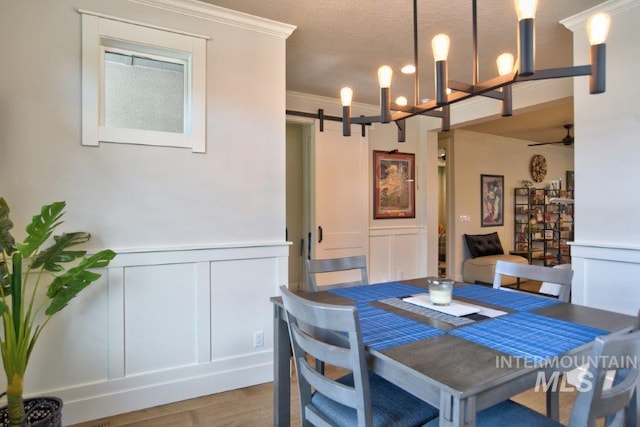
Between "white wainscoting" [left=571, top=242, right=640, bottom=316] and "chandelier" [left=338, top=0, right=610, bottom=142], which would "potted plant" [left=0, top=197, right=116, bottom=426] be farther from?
"white wainscoting" [left=571, top=242, right=640, bottom=316]

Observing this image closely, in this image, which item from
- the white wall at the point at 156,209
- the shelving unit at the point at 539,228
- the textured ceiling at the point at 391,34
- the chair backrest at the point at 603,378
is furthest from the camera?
the shelving unit at the point at 539,228

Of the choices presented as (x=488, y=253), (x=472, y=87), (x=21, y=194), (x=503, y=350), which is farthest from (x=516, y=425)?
(x=488, y=253)

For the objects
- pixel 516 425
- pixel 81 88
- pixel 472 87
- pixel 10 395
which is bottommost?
pixel 10 395

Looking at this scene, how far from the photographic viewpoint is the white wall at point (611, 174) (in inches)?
87.9

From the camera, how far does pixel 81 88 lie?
2.09m

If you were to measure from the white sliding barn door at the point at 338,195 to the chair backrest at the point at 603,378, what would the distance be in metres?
3.33

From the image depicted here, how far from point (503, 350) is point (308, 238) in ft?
10.9

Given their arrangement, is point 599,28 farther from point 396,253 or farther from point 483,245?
point 483,245

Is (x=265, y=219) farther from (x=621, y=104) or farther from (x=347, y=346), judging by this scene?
(x=621, y=104)

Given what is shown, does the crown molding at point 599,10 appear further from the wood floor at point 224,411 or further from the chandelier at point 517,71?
Answer: the wood floor at point 224,411

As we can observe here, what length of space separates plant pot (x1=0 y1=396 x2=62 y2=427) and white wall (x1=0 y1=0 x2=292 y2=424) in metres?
0.19

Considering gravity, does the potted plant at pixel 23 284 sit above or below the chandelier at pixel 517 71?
below

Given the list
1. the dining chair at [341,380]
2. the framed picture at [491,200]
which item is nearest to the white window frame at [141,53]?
the dining chair at [341,380]

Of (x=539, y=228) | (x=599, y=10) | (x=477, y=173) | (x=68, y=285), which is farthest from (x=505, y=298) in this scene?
(x=539, y=228)
